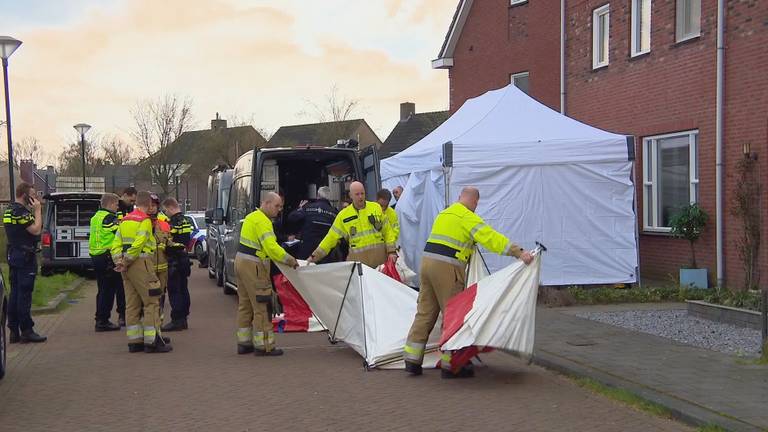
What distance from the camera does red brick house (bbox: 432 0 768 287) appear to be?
14.6 metres

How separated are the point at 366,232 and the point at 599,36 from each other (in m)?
10.9

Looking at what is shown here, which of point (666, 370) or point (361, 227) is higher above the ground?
point (361, 227)

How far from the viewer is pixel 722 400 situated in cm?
694

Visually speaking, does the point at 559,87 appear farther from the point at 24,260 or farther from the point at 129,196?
the point at 24,260

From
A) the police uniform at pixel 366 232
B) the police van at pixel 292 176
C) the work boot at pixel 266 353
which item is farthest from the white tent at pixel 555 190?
the work boot at pixel 266 353

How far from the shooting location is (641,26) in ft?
58.4

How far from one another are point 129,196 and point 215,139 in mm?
42599

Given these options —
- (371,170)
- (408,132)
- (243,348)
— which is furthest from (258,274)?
(408,132)

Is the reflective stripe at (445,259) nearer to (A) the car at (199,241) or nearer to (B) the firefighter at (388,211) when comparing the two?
(B) the firefighter at (388,211)

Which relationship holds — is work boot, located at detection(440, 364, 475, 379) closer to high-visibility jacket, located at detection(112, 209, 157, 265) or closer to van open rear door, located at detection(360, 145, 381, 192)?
high-visibility jacket, located at detection(112, 209, 157, 265)

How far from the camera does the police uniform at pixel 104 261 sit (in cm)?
1176

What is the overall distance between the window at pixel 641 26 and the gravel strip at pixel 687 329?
23.5 feet

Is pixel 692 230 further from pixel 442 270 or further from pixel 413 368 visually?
pixel 413 368

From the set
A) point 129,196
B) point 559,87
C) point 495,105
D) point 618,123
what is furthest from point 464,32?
point 129,196
